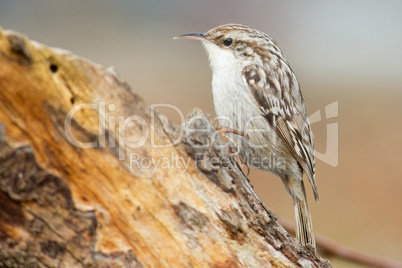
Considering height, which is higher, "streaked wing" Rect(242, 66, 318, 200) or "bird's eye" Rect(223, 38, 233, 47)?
"bird's eye" Rect(223, 38, 233, 47)

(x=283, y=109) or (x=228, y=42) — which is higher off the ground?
(x=228, y=42)

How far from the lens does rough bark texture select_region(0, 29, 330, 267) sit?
1818 mm

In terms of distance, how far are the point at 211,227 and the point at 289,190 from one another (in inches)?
66.7

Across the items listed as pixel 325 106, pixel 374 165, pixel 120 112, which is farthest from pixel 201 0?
pixel 120 112

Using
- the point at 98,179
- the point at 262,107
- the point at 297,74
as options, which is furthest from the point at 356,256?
the point at 297,74

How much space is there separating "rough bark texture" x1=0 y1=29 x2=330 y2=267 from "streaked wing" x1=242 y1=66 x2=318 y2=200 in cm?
134

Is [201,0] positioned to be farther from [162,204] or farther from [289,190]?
[162,204]

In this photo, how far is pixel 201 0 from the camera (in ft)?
51.1

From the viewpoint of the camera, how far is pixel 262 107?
11.4 feet

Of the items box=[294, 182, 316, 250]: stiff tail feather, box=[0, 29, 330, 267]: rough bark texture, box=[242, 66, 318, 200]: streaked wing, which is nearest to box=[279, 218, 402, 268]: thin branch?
box=[294, 182, 316, 250]: stiff tail feather

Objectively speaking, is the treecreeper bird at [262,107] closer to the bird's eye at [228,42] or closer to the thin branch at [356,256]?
the bird's eye at [228,42]

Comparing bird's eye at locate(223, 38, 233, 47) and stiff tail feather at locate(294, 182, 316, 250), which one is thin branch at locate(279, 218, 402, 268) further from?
bird's eye at locate(223, 38, 233, 47)

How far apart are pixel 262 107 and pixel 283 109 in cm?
22

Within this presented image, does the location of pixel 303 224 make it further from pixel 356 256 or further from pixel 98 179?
pixel 98 179
